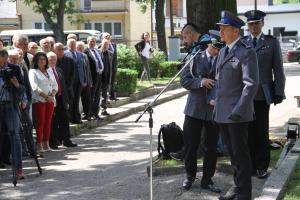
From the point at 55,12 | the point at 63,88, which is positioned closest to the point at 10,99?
the point at 63,88

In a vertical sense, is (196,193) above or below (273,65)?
below

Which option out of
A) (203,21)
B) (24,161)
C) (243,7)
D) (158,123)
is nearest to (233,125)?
(203,21)

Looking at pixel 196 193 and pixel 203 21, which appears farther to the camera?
pixel 203 21

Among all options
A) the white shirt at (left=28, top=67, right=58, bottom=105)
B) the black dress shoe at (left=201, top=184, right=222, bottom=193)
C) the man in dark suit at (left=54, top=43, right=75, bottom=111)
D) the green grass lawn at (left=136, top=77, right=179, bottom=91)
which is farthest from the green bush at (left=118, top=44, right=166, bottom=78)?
the black dress shoe at (left=201, top=184, right=222, bottom=193)

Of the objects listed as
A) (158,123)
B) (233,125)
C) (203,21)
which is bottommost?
(158,123)

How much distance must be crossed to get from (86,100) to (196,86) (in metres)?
6.88

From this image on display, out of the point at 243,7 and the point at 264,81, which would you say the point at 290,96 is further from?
the point at 243,7

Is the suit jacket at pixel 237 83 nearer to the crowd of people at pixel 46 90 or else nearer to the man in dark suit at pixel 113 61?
the crowd of people at pixel 46 90

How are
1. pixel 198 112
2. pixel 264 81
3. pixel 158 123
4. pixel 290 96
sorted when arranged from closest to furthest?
pixel 198 112 < pixel 264 81 < pixel 158 123 < pixel 290 96

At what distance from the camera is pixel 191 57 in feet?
23.6

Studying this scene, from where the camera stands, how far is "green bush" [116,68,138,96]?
17766 millimetres

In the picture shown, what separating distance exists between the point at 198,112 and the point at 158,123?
7563 mm

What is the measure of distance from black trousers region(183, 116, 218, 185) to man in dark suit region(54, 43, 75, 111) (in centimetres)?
525

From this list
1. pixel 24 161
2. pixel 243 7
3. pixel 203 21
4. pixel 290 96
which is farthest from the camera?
pixel 243 7
